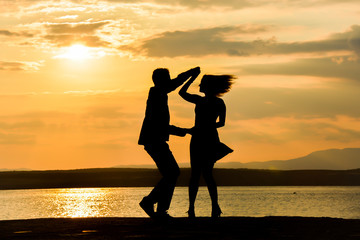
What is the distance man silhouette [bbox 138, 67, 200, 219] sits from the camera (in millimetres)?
11273

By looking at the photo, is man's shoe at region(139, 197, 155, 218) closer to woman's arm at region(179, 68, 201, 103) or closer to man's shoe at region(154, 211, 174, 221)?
man's shoe at region(154, 211, 174, 221)

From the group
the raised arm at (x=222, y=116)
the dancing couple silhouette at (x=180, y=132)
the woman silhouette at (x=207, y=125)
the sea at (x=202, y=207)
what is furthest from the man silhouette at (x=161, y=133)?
the sea at (x=202, y=207)

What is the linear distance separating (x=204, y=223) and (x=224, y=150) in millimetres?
1498

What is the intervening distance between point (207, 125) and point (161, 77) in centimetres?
122

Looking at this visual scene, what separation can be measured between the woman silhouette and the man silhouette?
317 mm

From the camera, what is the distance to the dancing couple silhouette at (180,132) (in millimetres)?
11305

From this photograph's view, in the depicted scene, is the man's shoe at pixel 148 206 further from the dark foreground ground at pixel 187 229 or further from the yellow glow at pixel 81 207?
the yellow glow at pixel 81 207

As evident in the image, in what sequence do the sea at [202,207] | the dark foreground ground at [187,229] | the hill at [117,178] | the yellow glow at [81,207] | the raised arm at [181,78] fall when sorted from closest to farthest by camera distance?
1. the dark foreground ground at [187,229]
2. the raised arm at [181,78]
3. the sea at [202,207]
4. the yellow glow at [81,207]
5. the hill at [117,178]

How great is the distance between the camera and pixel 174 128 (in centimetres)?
1148

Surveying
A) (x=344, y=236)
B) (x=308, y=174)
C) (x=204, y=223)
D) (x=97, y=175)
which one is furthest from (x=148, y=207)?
(x=308, y=174)

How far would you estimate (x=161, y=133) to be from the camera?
11281mm

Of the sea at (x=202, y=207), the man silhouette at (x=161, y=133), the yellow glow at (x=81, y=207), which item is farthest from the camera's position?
the yellow glow at (x=81, y=207)

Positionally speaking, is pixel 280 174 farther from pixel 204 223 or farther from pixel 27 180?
pixel 204 223

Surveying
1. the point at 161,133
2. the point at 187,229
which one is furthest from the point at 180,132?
the point at 187,229
